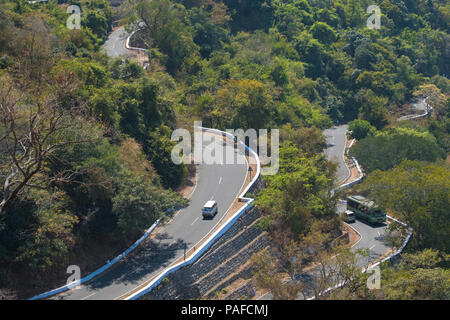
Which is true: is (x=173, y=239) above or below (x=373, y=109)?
above

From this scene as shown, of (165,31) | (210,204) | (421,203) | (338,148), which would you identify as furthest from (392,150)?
(165,31)

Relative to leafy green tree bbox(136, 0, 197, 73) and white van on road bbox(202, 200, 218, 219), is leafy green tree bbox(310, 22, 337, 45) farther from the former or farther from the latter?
white van on road bbox(202, 200, 218, 219)

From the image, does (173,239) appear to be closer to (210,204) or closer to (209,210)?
(209,210)

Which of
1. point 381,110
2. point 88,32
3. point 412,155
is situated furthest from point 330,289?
point 381,110

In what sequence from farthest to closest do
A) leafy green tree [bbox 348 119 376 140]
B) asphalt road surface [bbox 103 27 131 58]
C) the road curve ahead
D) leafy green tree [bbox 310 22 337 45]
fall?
leafy green tree [bbox 310 22 337 45], leafy green tree [bbox 348 119 376 140], asphalt road surface [bbox 103 27 131 58], the road curve ahead

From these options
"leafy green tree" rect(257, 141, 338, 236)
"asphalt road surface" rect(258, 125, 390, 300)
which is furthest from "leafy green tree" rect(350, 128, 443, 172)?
"leafy green tree" rect(257, 141, 338, 236)
